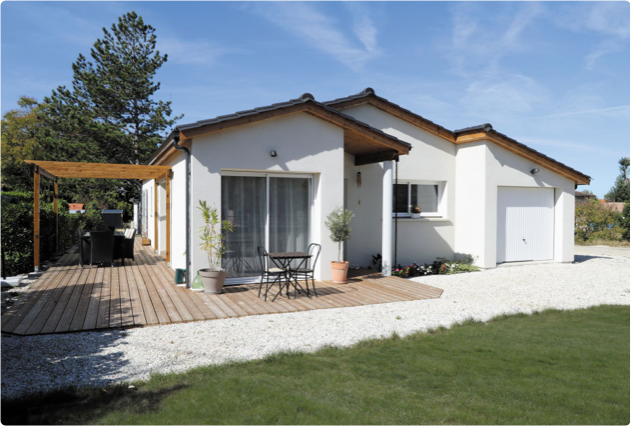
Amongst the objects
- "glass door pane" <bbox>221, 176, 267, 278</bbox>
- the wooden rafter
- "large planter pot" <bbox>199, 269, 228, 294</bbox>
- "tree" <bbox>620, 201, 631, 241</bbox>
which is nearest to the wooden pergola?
the wooden rafter

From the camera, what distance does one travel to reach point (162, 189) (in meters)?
14.7

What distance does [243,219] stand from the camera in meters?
8.96

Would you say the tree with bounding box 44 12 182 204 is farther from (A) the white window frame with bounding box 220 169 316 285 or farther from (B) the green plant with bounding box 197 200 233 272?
(B) the green plant with bounding box 197 200 233 272

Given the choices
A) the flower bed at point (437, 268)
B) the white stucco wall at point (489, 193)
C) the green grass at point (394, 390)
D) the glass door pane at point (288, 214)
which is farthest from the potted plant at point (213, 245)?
the white stucco wall at point (489, 193)

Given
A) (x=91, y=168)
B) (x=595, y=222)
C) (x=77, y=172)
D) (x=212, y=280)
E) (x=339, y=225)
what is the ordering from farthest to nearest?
(x=595, y=222), (x=77, y=172), (x=91, y=168), (x=339, y=225), (x=212, y=280)

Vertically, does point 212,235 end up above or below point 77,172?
below

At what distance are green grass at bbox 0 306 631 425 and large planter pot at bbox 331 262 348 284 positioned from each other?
3899 millimetres

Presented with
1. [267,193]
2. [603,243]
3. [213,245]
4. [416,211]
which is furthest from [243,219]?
[603,243]

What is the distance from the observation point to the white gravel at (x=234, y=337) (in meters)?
4.40

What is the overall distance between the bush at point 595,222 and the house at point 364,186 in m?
10.6

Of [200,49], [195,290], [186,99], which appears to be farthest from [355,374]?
[186,99]

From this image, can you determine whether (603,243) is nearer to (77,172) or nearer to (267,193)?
(267,193)

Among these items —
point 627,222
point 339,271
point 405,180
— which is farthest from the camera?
point 627,222

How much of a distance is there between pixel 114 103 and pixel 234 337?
25456 mm
